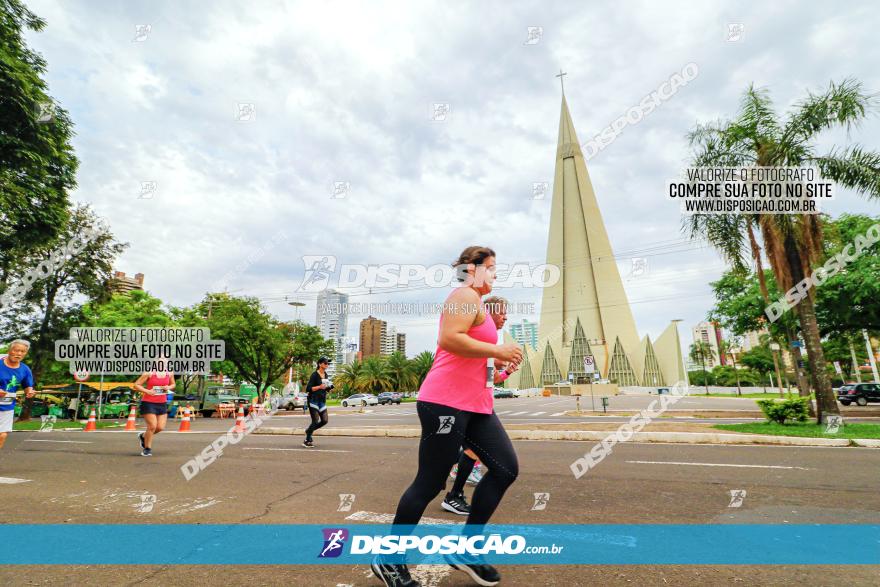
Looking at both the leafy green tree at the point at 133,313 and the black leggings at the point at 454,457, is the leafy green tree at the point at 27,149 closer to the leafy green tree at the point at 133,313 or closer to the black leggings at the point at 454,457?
the black leggings at the point at 454,457

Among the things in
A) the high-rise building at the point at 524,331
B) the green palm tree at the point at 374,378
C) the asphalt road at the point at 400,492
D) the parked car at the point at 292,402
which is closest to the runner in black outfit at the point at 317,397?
the asphalt road at the point at 400,492

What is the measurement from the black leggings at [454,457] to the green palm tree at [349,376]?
6187cm

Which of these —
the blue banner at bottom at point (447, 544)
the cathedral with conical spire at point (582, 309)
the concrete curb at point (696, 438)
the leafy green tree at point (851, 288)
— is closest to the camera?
the blue banner at bottom at point (447, 544)

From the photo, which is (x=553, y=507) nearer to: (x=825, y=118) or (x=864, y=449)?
(x=864, y=449)

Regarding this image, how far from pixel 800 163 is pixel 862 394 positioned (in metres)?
25.4

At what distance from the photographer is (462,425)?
2367 millimetres

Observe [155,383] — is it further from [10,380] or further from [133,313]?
[133,313]

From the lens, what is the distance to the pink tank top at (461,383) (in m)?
2.39

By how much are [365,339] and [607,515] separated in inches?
4467

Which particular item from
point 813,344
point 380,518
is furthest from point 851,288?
point 380,518

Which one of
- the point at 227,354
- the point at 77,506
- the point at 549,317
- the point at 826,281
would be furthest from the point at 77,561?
the point at 549,317

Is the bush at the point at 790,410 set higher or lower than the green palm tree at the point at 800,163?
lower

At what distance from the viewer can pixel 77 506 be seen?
412 centimetres

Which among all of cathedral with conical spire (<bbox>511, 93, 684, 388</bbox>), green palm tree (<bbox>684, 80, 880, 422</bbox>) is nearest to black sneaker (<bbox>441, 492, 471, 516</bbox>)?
green palm tree (<bbox>684, 80, 880, 422</bbox>)
